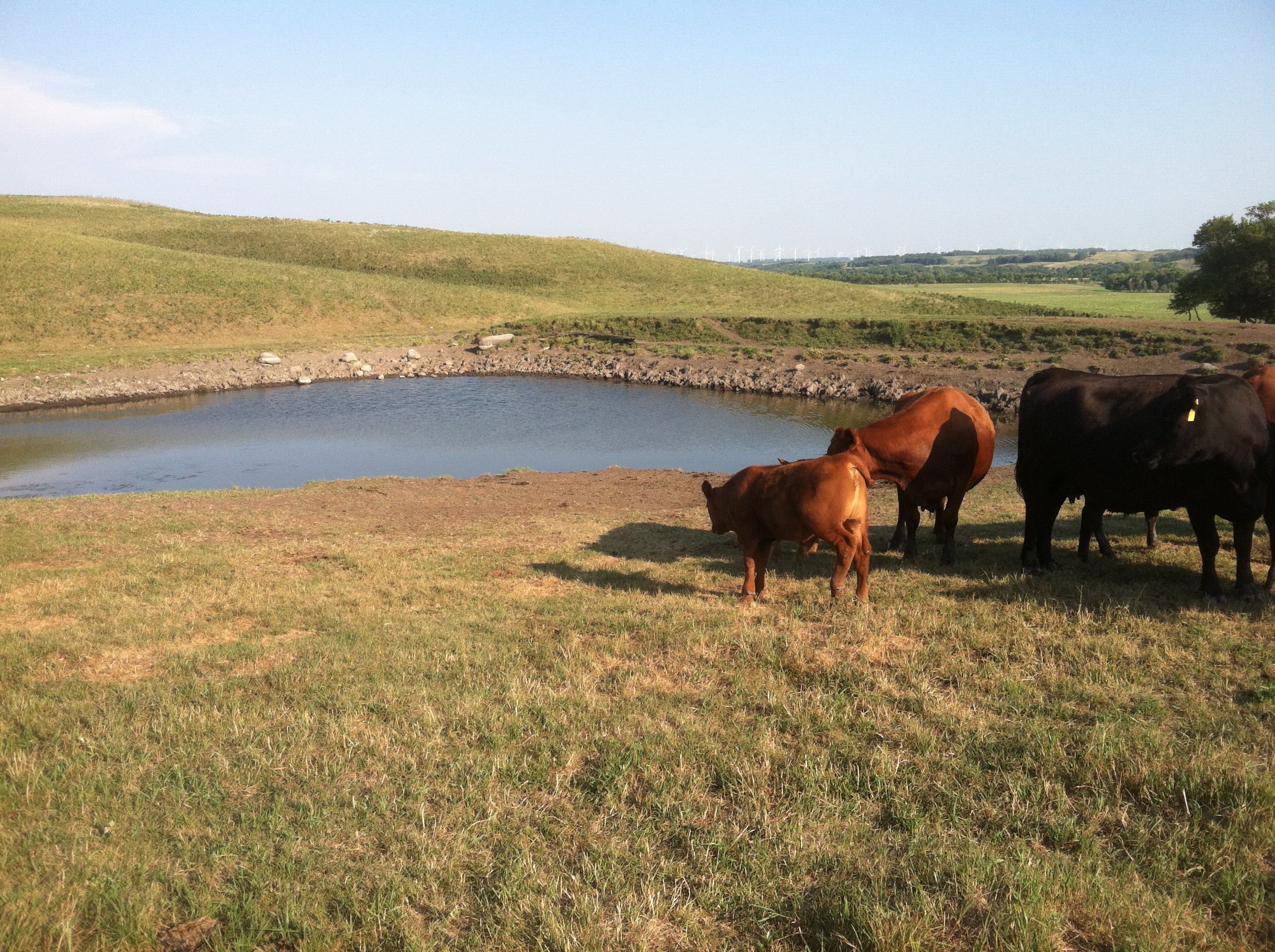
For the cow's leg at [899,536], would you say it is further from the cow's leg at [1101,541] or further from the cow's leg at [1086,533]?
the cow's leg at [1101,541]

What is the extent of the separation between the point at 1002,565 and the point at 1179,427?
2.82 m

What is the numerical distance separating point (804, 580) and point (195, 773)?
6.50m

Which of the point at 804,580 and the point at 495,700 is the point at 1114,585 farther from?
the point at 495,700

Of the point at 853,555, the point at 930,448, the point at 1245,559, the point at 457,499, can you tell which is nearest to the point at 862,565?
the point at 853,555

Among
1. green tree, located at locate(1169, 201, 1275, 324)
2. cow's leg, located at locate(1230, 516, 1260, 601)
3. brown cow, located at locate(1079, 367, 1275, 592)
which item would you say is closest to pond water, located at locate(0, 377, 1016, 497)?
brown cow, located at locate(1079, 367, 1275, 592)

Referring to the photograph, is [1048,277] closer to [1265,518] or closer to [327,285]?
[327,285]

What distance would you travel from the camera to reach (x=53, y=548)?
1237cm

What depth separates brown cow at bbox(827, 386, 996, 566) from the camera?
1001 centimetres

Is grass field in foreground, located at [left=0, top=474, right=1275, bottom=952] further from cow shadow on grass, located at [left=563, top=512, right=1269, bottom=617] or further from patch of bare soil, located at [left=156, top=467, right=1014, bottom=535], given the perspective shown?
patch of bare soil, located at [left=156, top=467, right=1014, bottom=535]

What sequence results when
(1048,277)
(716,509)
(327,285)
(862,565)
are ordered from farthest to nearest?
(1048,277)
(327,285)
(716,509)
(862,565)

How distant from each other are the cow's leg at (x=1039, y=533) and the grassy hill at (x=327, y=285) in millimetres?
53104

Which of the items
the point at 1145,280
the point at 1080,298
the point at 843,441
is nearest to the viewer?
the point at 843,441

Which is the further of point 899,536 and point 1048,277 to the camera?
point 1048,277

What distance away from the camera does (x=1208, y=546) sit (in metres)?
7.89
